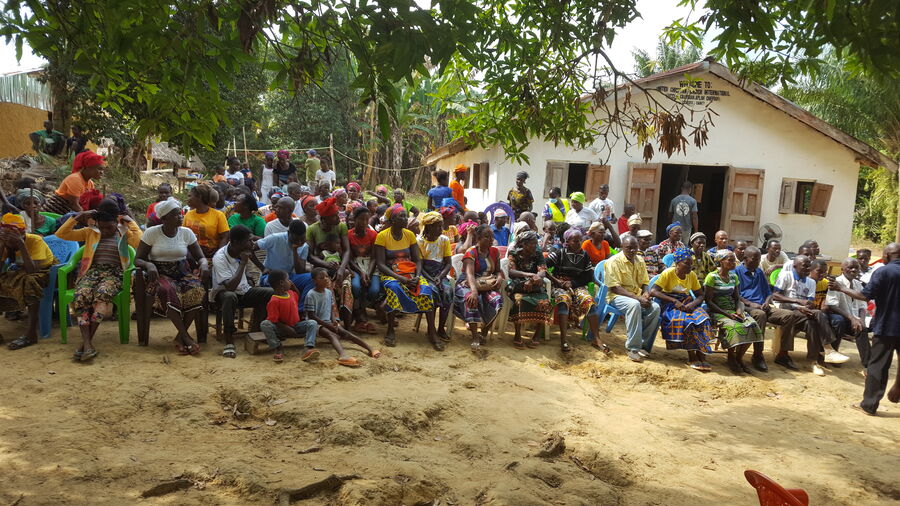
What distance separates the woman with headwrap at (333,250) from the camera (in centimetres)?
653

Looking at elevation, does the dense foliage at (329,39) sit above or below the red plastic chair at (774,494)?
above

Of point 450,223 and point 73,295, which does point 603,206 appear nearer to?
point 450,223

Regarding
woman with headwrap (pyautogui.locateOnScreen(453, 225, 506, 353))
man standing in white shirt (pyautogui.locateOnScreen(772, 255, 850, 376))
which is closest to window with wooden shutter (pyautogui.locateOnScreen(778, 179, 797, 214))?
man standing in white shirt (pyautogui.locateOnScreen(772, 255, 850, 376))

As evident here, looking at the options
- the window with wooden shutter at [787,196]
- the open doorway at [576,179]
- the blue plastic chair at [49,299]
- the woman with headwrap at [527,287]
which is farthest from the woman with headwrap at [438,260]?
the window with wooden shutter at [787,196]

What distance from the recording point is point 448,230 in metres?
8.62

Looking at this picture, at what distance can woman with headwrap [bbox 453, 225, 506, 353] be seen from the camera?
674 centimetres

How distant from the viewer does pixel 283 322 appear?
570 cm

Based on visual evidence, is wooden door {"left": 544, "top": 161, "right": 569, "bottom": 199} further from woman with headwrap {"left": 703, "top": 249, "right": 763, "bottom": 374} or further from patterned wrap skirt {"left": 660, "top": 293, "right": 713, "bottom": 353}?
patterned wrap skirt {"left": 660, "top": 293, "right": 713, "bottom": 353}

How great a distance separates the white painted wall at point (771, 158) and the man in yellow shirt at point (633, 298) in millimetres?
5316

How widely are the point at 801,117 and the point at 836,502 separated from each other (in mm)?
10337

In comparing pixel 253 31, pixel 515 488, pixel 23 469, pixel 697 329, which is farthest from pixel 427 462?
pixel 697 329

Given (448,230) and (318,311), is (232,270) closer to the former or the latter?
(318,311)

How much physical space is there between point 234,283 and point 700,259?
17.8 ft

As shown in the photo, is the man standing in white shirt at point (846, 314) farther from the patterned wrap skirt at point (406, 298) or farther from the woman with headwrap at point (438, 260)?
the patterned wrap skirt at point (406, 298)
